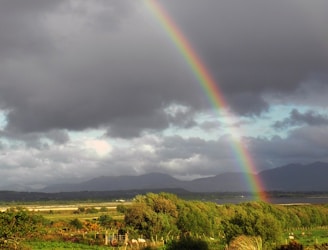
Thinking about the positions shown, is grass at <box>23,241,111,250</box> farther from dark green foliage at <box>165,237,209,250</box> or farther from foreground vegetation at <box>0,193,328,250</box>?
dark green foliage at <box>165,237,209,250</box>

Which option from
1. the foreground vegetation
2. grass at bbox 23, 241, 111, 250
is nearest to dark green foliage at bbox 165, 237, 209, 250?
the foreground vegetation

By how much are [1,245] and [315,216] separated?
84563 mm

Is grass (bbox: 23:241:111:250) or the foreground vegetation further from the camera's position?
grass (bbox: 23:241:111:250)

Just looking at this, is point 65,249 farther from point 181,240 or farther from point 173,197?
point 173,197

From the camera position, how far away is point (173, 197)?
70.8 meters

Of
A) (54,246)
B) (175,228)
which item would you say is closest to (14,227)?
(54,246)

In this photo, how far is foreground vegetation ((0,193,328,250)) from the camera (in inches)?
1513

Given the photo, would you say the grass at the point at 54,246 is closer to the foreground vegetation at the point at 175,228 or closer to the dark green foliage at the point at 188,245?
the foreground vegetation at the point at 175,228

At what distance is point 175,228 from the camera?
64500mm

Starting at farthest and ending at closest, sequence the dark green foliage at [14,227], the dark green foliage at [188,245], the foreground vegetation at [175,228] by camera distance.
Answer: the foreground vegetation at [175,228] < the dark green foliage at [14,227] < the dark green foliage at [188,245]

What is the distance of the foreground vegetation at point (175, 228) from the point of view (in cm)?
3842

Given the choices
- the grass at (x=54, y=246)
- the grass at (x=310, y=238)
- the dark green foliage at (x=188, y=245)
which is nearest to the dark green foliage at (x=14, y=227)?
the grass at (x=54, y=246)

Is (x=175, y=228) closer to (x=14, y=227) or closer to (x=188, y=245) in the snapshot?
(x=14, y=227)

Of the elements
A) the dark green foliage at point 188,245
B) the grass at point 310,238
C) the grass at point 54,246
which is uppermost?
the dark green foliage at point 188,245
